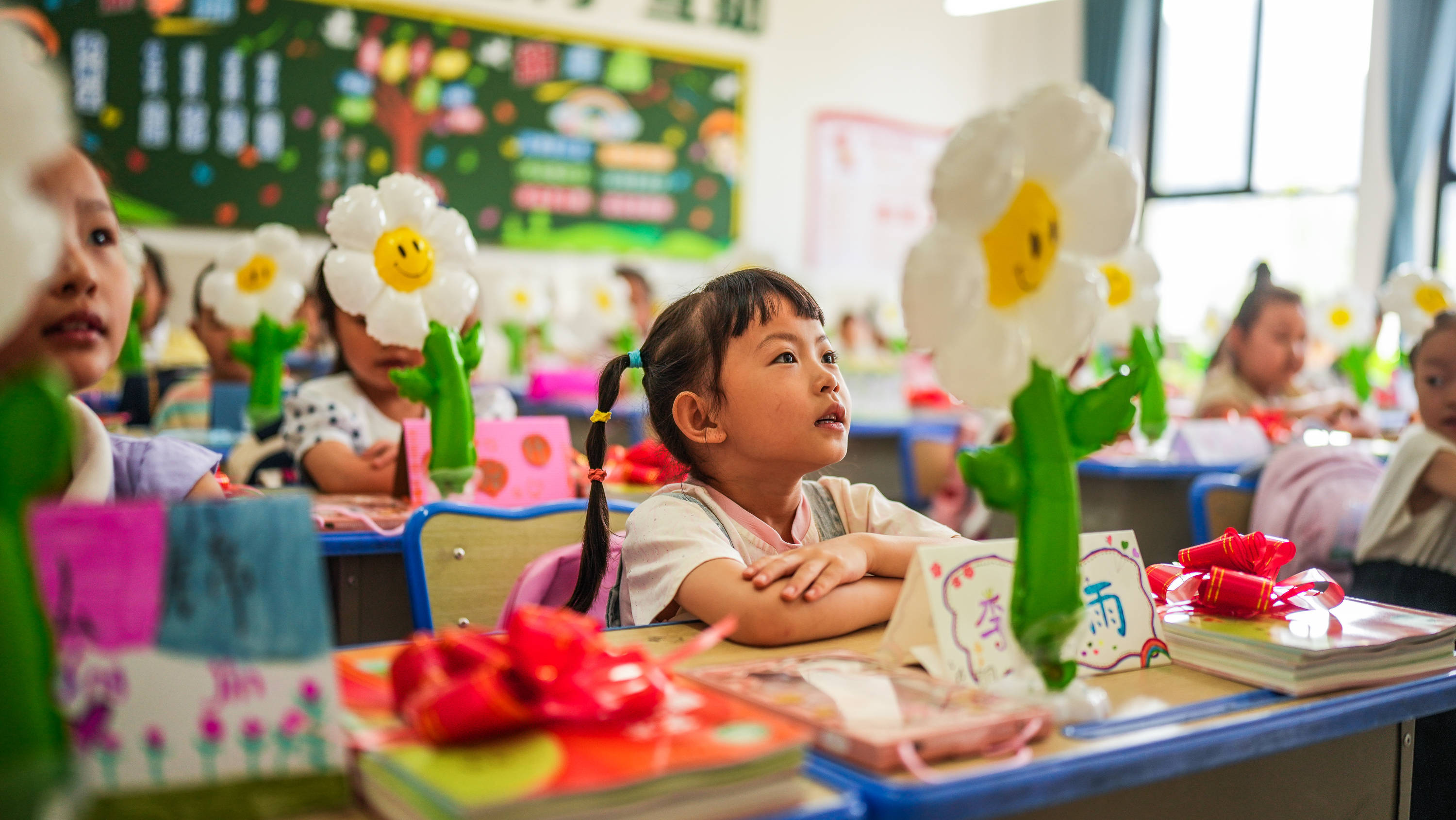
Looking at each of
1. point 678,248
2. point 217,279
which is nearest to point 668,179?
point 678,248

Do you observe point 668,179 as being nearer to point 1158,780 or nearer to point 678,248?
point 678,248

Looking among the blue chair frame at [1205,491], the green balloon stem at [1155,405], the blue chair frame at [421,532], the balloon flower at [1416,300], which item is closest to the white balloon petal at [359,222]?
the blue chair frame at [421,532]

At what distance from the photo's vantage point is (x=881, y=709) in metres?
0.82

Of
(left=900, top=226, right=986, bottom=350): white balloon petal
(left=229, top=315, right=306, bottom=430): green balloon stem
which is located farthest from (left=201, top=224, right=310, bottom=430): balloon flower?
(left=900, top=226, right=986, bottom=350): white balloon petal

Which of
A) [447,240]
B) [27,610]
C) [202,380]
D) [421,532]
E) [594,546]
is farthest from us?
[202,380]

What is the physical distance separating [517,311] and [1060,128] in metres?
5.07

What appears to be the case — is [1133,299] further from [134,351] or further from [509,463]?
[134,351]

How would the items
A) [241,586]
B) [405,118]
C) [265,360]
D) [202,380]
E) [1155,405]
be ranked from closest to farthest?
[241,586] → [265,360] → [1155,405] → [202,380] → [405,118]

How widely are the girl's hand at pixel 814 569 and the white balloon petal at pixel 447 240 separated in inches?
44.0

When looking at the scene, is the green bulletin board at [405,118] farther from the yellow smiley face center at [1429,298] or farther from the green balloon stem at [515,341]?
the yellow smiley face center at [1429,298]

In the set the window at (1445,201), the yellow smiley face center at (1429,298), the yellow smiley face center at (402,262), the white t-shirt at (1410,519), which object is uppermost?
the window at (1445,201)

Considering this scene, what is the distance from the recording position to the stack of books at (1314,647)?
99 centimetres

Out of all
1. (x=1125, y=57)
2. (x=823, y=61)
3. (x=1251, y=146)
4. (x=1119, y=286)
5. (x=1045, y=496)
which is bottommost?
(x=1045, y=496)

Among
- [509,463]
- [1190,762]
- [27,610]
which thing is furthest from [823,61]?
[27,610]
